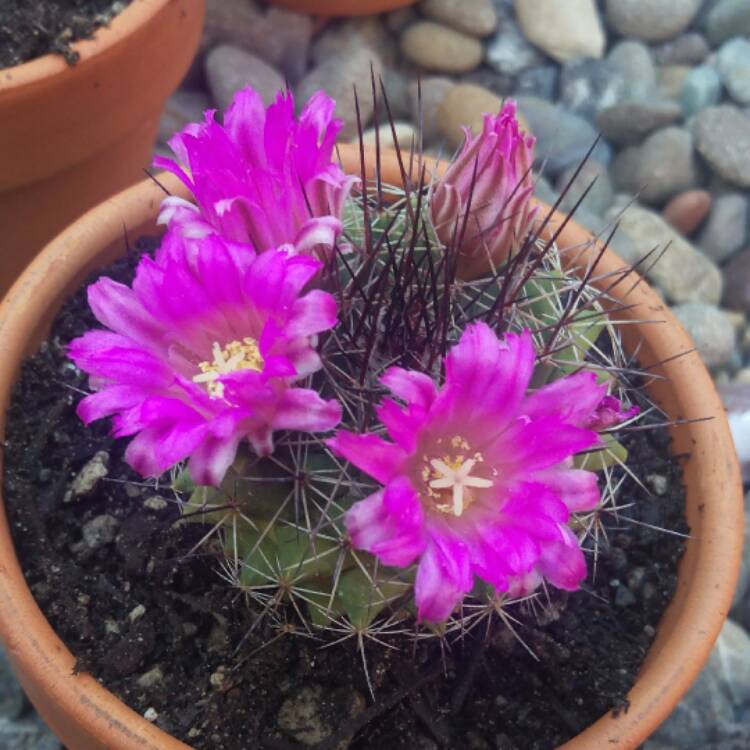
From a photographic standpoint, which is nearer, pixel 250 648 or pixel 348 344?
pixel 348 344

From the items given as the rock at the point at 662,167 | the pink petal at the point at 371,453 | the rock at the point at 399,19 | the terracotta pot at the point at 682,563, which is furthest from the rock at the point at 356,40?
the pink petal at the point at 371,453

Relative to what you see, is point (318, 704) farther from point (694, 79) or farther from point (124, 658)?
point (694, 79)

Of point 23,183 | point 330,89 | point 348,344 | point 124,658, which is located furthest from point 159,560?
point 330,89

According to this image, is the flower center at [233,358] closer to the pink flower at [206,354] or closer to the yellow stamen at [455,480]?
the pink flower at [206,354]

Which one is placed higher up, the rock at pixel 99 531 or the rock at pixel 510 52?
the rock at pixel 99 531

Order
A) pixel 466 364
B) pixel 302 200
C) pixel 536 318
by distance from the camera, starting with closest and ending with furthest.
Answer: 1. pixel 466 364
2. pixel 302 200
3. pixel 536 318

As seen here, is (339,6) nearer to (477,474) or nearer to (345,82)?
(345,82)
